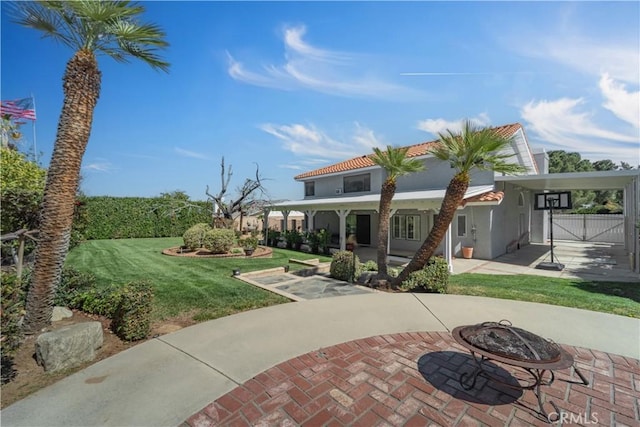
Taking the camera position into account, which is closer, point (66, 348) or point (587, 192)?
point (66, 348)

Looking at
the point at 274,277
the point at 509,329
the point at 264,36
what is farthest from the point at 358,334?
the point at 264,36

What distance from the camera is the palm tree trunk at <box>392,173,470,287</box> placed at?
24.2 ft

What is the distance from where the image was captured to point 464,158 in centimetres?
732

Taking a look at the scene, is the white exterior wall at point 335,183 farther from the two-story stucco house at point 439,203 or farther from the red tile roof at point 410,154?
the red tile roof at point 410,154

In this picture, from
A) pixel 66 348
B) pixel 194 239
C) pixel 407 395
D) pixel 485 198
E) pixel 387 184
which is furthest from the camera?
pixel 194 239

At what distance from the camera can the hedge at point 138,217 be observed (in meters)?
22.0

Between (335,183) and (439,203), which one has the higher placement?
(335,183)

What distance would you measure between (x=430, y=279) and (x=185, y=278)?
25.5 ft

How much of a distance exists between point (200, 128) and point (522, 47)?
15.3m

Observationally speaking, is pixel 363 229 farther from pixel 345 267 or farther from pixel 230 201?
pixel 345 267

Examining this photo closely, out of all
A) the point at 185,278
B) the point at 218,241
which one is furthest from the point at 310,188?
the point at 185,278

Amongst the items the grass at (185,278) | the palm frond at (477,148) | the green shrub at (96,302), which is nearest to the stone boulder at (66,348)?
the green shrub at (96,302)

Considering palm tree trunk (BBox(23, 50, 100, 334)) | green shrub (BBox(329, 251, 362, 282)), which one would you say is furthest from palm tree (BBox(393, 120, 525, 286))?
palm tree trunk (BBox(23, 50, 100, 334))

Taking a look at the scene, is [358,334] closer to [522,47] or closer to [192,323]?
[192,323]
